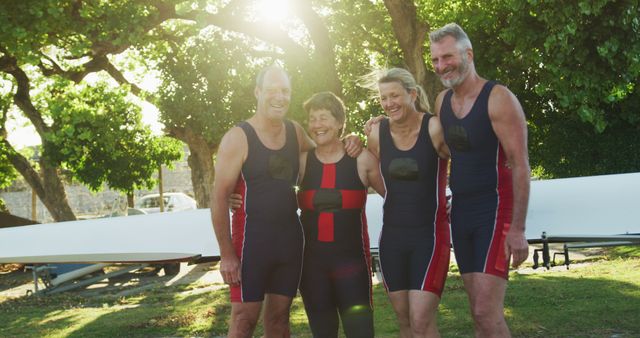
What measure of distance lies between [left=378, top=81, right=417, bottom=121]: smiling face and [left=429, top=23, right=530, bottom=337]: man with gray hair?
22 cm

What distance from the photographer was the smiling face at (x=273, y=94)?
4062mm

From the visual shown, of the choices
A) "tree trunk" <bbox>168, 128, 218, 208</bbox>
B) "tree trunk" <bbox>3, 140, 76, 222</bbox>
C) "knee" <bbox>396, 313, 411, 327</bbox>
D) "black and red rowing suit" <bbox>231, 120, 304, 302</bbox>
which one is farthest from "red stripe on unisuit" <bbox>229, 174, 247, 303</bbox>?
"tree trunk" <bbox>3, 140, 76, 222</bbox>

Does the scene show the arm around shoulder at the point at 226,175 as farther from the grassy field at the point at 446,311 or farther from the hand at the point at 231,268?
the grassy field at the point at 446,311

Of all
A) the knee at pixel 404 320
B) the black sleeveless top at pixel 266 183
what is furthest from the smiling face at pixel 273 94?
the knee at pixel 404 320

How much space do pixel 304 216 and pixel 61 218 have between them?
16.1m

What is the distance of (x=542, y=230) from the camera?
22.1 ft

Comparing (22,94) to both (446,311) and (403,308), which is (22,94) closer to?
(446,311)

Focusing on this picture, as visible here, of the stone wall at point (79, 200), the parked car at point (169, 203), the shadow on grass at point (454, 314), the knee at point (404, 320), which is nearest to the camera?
the knee at point (404, 320)

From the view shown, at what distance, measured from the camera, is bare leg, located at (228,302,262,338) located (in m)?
3.99

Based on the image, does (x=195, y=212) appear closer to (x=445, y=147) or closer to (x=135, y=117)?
(x=445, y=147)

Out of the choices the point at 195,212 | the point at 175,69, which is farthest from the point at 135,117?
the point at 195,212

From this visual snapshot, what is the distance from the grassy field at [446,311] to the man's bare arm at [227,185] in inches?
112

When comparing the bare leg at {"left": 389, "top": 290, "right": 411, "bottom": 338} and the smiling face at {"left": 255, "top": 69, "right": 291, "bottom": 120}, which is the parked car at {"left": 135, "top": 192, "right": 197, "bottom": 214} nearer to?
the smiling face at {"left": 255, "top": 69, "right": 291, "bottom": 120}

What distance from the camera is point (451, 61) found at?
376 centimetres
